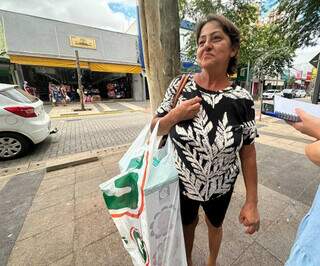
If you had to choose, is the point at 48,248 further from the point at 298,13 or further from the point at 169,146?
the point at 298,13

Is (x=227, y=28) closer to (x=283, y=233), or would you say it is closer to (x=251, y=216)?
(x=251, y=216)

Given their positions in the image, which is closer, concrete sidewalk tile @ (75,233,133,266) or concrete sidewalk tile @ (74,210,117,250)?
concrete sidewalk tile @ (75,233,133,266)

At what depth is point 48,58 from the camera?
12.3 metres

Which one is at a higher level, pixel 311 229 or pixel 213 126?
pixel 213 126

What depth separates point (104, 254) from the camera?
179 centimetres

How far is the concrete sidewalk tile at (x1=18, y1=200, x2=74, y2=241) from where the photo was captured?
6.91ft

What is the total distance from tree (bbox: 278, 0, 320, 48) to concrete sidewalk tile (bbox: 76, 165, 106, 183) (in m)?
6.81

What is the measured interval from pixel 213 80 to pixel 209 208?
855 mm

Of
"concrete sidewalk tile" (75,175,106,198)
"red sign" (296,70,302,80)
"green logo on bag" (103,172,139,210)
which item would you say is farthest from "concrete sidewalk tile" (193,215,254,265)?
"red sign" (296,70,302,80)

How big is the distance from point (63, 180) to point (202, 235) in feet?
7.90

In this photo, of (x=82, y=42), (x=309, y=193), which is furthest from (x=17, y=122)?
(x=82, y=42)

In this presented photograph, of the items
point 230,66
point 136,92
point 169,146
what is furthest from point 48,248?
point 136,92

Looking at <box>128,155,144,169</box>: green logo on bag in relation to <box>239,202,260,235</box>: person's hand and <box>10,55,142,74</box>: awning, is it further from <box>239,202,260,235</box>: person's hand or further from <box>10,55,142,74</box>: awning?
<box>10,55,142,74</box>: awning

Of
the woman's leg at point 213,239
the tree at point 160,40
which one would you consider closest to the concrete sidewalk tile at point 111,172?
the tree at point 160,40
